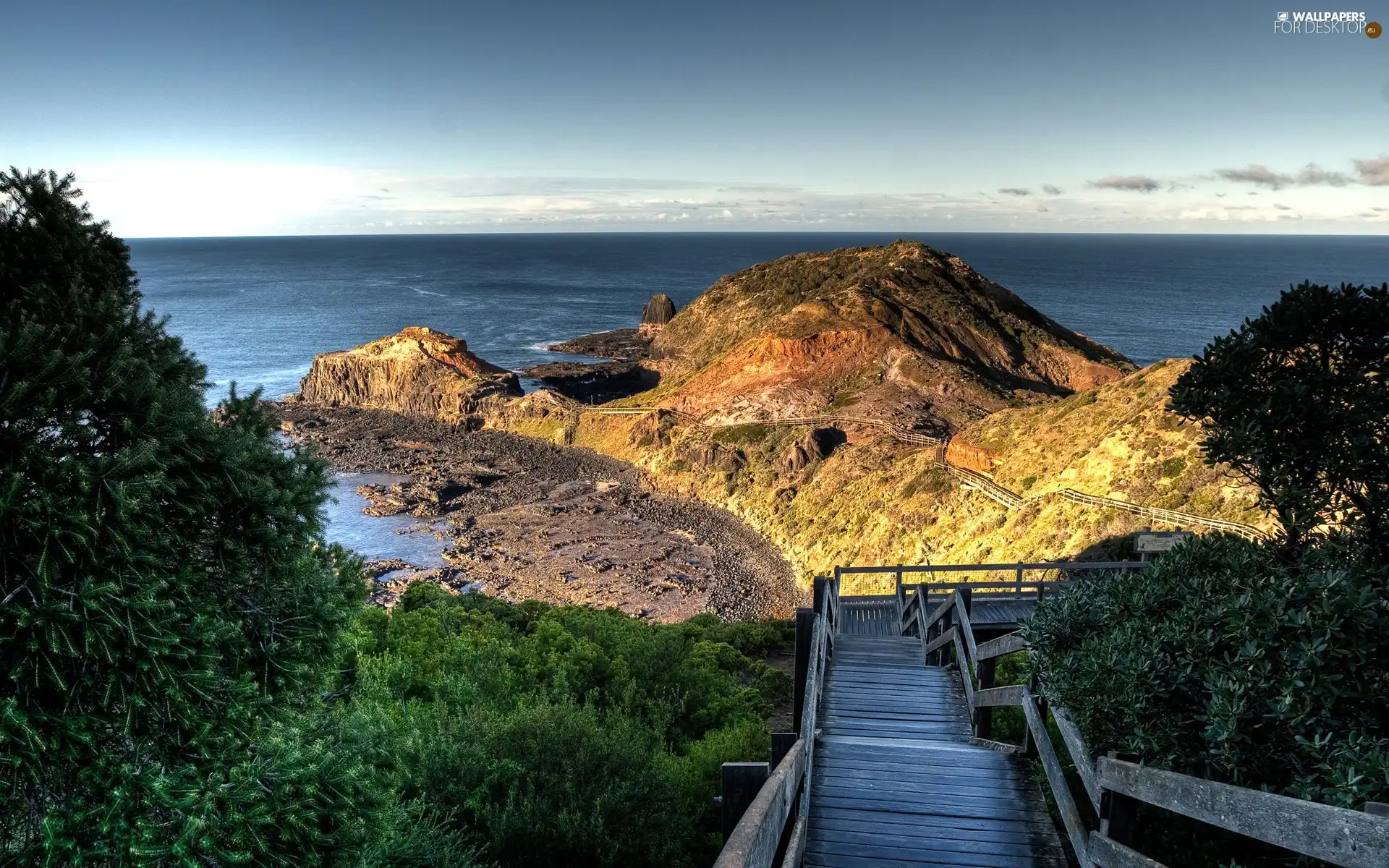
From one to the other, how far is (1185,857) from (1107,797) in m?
1.62

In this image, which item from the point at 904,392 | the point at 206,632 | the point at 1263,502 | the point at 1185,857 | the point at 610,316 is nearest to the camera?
the point at 206,632

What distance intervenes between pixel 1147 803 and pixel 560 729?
19.3 feet

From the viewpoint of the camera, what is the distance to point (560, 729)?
8.39m

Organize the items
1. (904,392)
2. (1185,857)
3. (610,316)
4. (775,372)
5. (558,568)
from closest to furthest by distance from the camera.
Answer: (1185,857) < (558,568) < (904,392) < (775,372) < (610,316)

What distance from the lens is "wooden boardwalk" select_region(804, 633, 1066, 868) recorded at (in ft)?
16.9

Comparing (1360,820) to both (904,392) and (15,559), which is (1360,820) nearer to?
(15,559)

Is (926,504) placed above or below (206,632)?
below

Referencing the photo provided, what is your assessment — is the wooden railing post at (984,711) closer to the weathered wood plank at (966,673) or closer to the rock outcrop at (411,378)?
the weathered wood plank at (966,673)

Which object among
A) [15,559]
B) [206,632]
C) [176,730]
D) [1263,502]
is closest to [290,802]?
[176,730]

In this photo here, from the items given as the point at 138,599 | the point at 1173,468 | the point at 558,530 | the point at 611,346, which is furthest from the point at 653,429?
the point at 138,599

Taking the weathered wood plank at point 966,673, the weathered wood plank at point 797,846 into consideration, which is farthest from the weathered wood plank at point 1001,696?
the weathered wood plank at point 797,846

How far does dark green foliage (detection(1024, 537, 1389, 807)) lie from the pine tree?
4861 mm

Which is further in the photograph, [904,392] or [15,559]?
[904,392]

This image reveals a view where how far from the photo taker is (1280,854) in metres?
4.50
